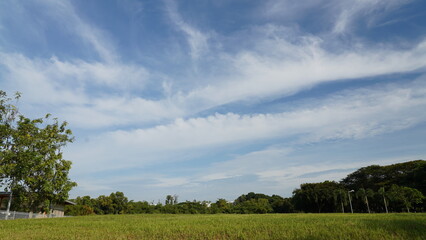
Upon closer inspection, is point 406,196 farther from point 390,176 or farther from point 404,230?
point 404,230

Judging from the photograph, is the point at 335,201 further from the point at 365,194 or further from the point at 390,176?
the point at 390,176

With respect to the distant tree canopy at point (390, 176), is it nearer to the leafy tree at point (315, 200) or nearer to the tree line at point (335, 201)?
the tree line at point (335, 201)

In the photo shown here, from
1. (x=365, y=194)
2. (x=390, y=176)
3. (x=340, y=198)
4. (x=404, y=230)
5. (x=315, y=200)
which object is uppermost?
(x=390, y=176)

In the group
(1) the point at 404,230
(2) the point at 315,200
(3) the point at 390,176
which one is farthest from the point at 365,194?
(1) the point at 404,230

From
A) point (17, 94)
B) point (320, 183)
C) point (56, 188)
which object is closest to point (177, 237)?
point (56, 188)

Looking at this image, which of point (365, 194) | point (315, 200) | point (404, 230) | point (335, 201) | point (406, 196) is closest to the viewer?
point (404, 230)

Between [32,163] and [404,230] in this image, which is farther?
[32,163]

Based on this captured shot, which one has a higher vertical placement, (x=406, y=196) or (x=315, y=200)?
(x=406, y=196)

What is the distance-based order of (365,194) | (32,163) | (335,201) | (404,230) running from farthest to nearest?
(335,201)
(365,194)
(32,163)
(404,230)

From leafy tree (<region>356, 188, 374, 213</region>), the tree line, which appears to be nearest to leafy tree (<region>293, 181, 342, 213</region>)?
the tree line

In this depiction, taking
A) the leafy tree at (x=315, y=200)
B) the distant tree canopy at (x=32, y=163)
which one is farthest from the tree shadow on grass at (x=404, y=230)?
the leafy tree at (x=315, y=200)

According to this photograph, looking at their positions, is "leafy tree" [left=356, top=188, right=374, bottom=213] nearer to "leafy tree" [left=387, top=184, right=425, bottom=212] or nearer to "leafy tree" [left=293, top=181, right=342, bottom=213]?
"leafy tree" [left=387, top=184, right=425, bottom=212]

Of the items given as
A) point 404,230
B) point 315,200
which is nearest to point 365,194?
point 315,200

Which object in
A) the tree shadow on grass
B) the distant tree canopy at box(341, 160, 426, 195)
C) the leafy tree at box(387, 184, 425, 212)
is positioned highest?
the distant tree canopy at box(341, 160, 426, 195)
